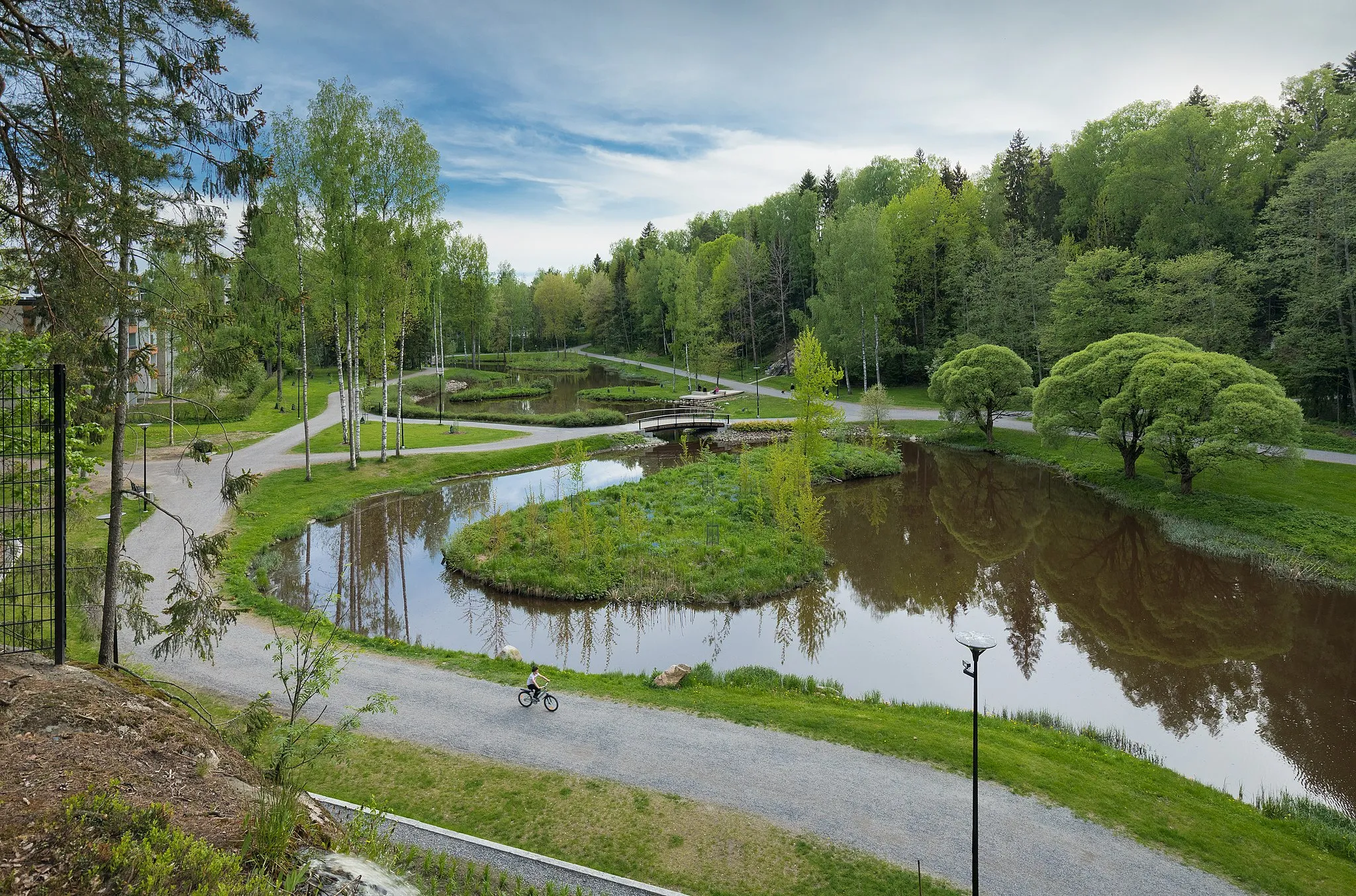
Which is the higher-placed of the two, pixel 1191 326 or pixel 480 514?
pixel 1191 326

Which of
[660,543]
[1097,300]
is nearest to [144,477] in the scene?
[660,543]

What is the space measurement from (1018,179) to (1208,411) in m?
36.8

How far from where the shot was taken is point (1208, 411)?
74.6 ft

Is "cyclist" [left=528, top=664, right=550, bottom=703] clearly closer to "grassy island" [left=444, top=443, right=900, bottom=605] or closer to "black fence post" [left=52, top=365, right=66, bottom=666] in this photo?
"grassy island" [left=444, top=443, right=900, bottom=605]

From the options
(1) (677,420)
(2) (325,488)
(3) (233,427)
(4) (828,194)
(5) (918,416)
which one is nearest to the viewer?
(2) (325,488)

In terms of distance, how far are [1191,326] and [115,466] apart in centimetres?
3908

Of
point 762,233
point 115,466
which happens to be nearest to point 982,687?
point 115,466

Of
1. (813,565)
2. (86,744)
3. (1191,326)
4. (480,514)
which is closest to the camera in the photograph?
(86,744)

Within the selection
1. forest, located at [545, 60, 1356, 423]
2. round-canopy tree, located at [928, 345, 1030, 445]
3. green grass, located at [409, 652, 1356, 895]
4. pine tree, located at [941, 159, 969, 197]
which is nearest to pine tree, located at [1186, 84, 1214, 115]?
forest, located at [545, 60, 1356, 423]

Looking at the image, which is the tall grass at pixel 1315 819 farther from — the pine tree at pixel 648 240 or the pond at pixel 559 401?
the pine tree at pixel 648 240

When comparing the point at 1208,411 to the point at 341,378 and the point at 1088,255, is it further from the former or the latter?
the point at 341,378

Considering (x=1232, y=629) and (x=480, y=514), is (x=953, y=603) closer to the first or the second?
(x=1232, y=629)

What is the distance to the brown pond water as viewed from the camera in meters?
11.9

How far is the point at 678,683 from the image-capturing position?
12266 millimetres
